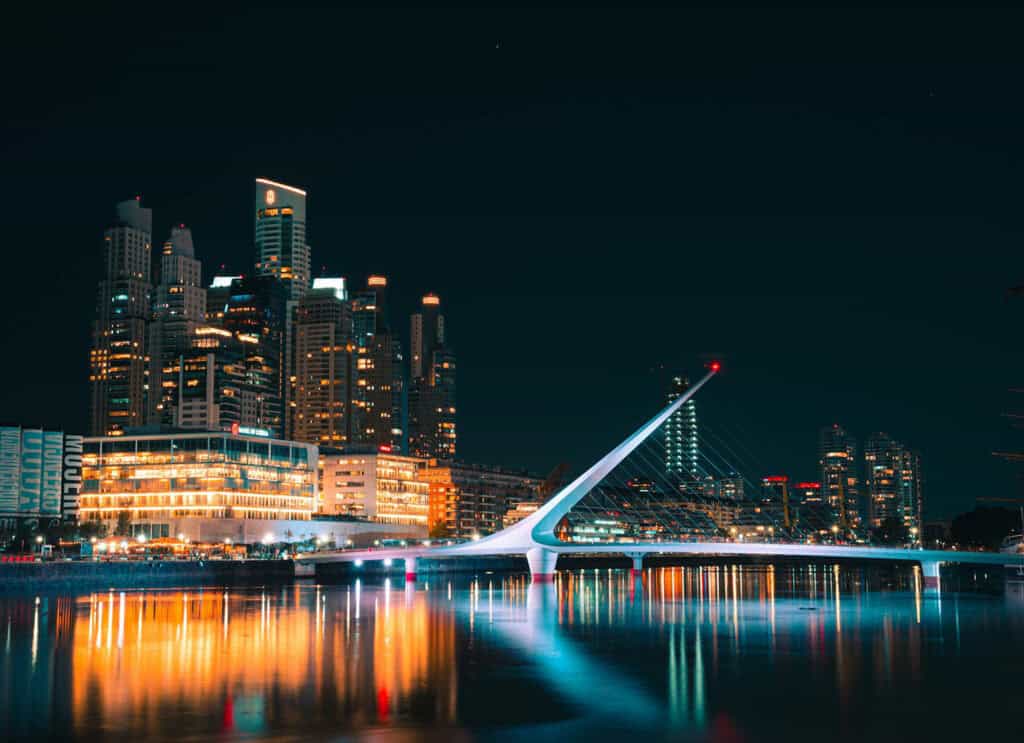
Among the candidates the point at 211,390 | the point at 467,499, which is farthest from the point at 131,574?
the point at 467,499

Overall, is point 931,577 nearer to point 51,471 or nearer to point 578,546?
point 578,546

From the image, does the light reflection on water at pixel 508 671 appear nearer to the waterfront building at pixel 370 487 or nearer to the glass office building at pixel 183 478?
the glass office building at pixel 183 478

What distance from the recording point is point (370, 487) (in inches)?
5876

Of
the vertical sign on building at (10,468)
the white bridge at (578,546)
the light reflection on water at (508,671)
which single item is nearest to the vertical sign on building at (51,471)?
the vertical sign on building at (10,468)

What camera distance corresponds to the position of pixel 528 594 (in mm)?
66750

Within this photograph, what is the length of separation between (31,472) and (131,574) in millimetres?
25738

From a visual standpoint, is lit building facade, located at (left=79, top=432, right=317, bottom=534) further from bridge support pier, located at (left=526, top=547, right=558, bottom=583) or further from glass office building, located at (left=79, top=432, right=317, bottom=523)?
bridge support pier, located at (left=526, top=547, right=558, bottom=583)

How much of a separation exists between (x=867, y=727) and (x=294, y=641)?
18.8m

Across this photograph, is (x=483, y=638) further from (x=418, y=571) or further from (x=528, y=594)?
(x=418, y=571)

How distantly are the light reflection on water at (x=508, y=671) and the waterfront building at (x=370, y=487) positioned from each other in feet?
317

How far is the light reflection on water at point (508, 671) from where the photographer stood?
21.1m

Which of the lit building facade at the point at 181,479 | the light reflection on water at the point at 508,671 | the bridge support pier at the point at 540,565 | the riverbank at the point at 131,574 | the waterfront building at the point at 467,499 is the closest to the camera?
the light reflection on water at the point at 508,671

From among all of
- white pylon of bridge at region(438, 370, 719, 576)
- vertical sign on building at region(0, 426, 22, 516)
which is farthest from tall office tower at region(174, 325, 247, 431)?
white pylon of bridge at region(438, 370, 719, 576)

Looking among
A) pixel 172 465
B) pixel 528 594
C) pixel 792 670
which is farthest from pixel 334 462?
pixel 792 670
